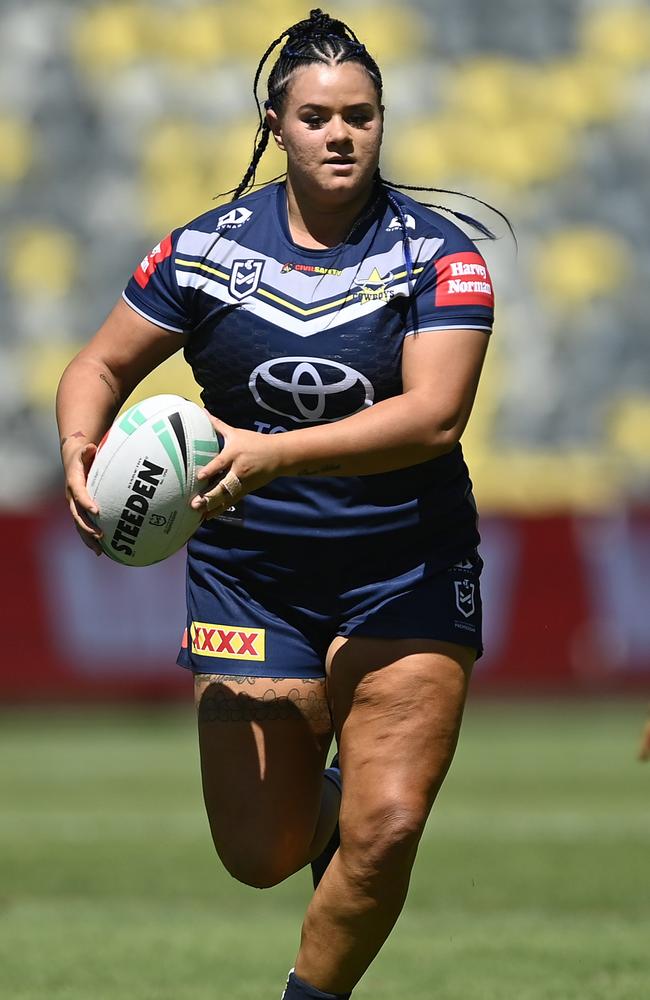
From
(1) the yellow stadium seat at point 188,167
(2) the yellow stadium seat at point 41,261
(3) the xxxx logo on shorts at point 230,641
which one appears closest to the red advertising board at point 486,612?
(2) the yellow stadium seat at point 41,261

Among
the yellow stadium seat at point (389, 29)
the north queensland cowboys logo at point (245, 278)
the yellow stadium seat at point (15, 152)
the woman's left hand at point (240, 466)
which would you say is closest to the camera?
the woman's left hand at point (240, 466)

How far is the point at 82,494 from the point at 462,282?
1.06m

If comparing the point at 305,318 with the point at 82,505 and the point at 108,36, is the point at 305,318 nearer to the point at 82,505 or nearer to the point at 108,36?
the point at 82,505

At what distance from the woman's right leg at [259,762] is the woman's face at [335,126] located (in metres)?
1.31

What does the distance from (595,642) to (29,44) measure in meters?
8.87

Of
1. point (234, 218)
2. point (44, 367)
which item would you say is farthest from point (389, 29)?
point (234, 218)

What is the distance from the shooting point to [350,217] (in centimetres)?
437

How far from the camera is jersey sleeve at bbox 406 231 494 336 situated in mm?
4156

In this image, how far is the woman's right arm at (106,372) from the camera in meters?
4.39

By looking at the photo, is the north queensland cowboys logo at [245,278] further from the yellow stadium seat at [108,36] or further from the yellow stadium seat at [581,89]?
the yellow stadium seat at [581,89]

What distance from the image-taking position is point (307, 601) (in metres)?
4.47

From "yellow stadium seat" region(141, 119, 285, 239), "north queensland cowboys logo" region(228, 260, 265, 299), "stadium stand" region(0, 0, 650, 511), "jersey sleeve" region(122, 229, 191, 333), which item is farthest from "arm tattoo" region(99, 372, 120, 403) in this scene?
"yellow stadium seat" region(141, 119, 285, 239)

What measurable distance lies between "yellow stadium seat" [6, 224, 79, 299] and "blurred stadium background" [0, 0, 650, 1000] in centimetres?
2

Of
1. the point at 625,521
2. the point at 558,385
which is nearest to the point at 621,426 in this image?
the point at 558,385
